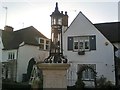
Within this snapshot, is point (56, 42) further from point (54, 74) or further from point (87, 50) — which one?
point (87, 50)

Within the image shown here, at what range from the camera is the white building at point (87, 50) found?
2234cm

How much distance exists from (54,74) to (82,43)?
16605 millimetres

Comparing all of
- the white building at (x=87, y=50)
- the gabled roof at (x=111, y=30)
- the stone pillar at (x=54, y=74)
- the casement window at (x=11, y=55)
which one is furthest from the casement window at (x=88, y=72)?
the stone pillar at (x=54, y=74)

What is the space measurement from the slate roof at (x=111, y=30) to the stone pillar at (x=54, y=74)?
685 inches

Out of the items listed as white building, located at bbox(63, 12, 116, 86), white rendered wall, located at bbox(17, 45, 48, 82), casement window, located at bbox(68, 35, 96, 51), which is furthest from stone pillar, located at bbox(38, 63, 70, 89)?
white rendered wall, located at bbox(17, 45, 48, 82)

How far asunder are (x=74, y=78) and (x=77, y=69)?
0.85 m

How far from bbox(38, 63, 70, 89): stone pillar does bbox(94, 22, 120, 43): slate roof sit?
57.1 feet

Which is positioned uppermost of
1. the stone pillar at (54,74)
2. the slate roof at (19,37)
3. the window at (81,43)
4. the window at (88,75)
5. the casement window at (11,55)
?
the slate roof at (19,37)

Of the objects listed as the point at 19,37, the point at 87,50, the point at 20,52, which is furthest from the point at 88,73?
the point at 19,37

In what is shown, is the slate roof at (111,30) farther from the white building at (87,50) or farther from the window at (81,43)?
the window at (81,43)

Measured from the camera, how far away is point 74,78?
22.7m

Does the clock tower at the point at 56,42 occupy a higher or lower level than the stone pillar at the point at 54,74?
higher

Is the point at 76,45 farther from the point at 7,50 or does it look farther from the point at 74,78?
the point at 7,50

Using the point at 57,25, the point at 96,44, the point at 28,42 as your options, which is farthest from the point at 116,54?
the point at 57,25
